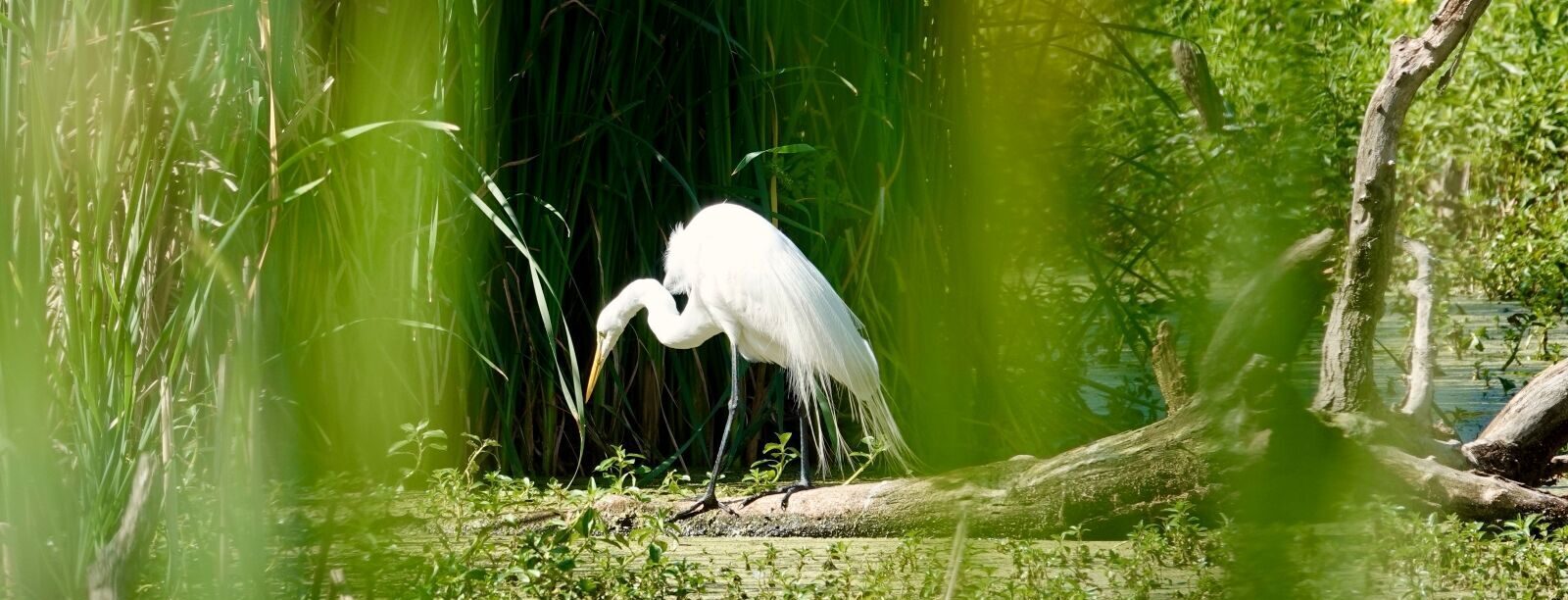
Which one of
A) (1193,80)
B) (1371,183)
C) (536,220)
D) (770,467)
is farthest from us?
(770,467)

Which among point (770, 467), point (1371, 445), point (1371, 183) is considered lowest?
point (770, 467)

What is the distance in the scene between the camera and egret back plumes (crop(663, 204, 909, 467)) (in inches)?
98.7

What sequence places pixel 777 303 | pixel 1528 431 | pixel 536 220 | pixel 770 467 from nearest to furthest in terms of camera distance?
1. pixel 1528 431
2. pixel 777 303
3. pixel 536 220
4. pixel 770 467

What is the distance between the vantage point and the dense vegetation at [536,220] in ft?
1.04

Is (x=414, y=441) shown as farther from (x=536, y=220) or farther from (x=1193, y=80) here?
(x=1193, y=80)

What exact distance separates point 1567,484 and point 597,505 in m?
1.74

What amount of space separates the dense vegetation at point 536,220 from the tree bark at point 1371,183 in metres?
0.27

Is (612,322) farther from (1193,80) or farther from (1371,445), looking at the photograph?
(1193,80)

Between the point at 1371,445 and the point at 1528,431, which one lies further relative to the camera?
the point at 1528,431

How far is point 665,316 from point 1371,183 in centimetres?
118

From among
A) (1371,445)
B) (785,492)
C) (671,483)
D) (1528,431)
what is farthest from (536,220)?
(1528,431)

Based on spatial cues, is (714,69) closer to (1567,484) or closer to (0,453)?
(1567,484)

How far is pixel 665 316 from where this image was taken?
263 centimetres

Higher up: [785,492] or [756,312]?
[756,312]
